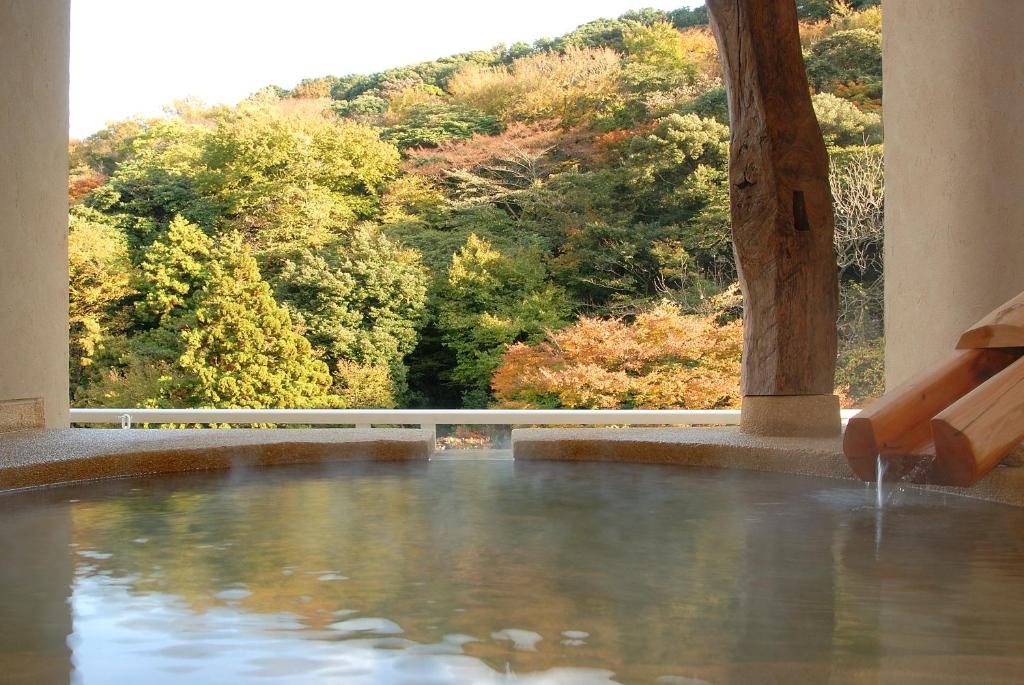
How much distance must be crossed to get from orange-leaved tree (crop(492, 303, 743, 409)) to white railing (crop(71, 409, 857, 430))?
12.9 feet

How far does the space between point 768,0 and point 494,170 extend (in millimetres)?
8390

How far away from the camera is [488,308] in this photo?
11.6 meters

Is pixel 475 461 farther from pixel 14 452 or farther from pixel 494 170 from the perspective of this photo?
pixel 494 170

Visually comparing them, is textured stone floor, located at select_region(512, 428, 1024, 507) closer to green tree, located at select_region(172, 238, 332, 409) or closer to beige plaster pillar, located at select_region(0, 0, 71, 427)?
beige plaster pillar, located at select_region(0, 0, 71, 427)

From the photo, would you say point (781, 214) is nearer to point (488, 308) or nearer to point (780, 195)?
point (780, 195)

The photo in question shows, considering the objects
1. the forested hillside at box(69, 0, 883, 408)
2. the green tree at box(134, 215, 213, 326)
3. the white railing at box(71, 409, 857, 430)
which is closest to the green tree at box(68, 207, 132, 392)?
the forested hillside at box(69, 0, 883, 408)

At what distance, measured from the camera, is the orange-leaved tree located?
34.2 feet

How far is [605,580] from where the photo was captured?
6.41 ft

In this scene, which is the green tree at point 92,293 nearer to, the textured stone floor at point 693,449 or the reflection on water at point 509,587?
the textured stone floor at point 693,449

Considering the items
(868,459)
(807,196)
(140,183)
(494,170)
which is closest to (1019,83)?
(807,196)

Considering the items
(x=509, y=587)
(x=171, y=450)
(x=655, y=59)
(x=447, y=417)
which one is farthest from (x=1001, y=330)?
(x=655, y=59)

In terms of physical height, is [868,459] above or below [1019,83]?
below

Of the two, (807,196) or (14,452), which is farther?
(807,196)

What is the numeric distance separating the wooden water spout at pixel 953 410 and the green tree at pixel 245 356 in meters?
8.87
